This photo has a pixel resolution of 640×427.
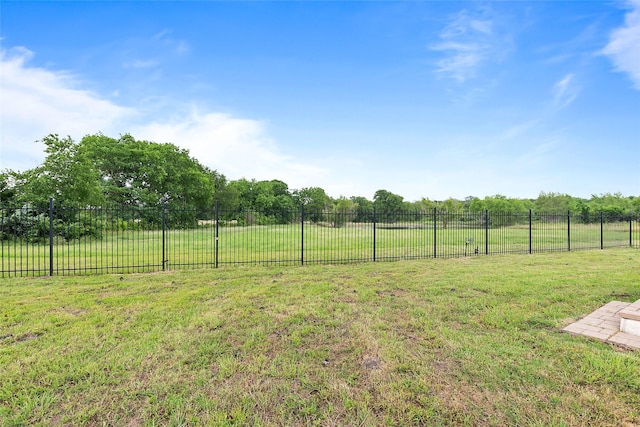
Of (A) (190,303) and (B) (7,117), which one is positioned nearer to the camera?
(A) (190,303)

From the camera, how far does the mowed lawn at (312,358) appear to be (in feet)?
7.08

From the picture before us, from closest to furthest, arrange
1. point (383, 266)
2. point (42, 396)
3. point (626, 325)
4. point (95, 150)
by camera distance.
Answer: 1. point (42, 396)
2. point (626, 325)
3. point (383, 266)
4. point (95, 150)

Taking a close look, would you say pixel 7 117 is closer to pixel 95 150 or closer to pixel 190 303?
pixel 190 303

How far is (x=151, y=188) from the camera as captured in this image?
30.9 meters

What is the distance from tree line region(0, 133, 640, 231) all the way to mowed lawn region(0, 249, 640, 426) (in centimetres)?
453

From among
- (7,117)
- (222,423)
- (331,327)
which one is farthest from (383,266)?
(7,117)

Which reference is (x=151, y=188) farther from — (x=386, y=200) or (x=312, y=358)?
(x=386, y=200)

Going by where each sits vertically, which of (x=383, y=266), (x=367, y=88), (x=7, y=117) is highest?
(x=367, y=88)

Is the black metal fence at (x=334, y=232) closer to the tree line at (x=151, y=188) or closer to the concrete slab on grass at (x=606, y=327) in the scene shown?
the tree line at (x=151, y=188)

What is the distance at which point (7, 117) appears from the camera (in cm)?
1157

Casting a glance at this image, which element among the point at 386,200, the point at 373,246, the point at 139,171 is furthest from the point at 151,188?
the point at 386,200

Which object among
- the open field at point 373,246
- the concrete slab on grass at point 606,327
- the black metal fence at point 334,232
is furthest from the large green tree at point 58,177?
the concrete slab on grass at point 606,327

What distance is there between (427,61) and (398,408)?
40.8 ft

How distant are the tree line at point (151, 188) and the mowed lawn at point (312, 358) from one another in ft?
14.9
